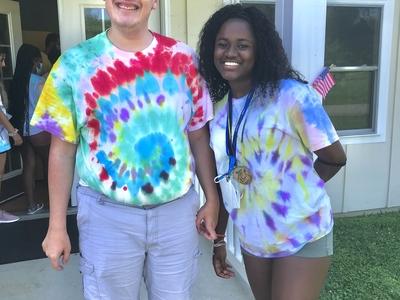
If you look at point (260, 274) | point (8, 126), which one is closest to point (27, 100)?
point (8, 126)

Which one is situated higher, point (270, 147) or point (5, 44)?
point (5, 44)

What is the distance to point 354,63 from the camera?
16.4 feet

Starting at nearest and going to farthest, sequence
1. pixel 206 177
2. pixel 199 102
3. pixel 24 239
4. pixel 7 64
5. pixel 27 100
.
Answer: pixel 199 102
pixel 206 177
pixel 24 239
pixel 27 100
pixel 7 64

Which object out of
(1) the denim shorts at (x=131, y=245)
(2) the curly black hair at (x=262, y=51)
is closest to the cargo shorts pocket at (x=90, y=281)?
(1) the denim shorts at (x=131, y=245)

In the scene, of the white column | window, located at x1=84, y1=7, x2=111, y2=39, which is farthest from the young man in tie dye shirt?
window, located at x1=84, y1=7, x2=111, y2=39

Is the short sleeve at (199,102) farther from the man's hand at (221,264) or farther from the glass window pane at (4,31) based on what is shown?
the glass window pane at (4,31)

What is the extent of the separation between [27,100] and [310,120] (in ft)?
11.8

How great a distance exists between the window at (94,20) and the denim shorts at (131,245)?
301 centimetres

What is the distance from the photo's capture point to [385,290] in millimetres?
3252

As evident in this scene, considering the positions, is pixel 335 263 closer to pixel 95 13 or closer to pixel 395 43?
pixel 395 43

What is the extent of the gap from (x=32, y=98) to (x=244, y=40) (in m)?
3.34

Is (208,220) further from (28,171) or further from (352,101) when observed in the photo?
(352,101)

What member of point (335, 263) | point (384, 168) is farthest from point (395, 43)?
point (335, 263)

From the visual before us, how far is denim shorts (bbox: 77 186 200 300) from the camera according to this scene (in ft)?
5.37
